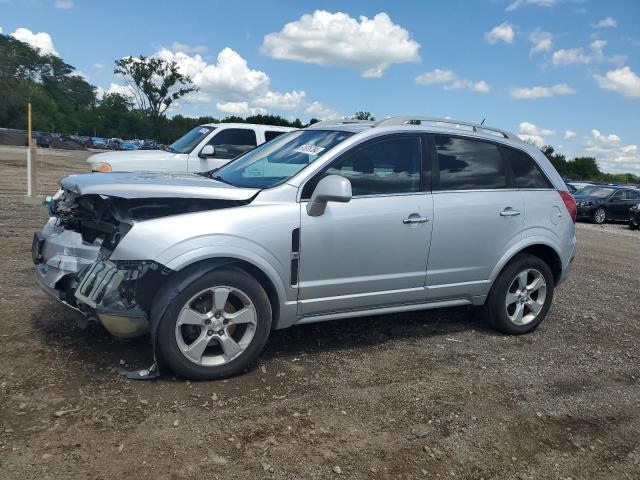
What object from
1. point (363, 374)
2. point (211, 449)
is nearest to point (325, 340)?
point (363, 374)

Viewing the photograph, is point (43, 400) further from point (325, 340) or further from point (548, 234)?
point (548, 234)

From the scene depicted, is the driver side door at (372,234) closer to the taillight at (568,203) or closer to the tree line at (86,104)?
the taillight at (568,203)

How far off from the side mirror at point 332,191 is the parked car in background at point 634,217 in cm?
1964

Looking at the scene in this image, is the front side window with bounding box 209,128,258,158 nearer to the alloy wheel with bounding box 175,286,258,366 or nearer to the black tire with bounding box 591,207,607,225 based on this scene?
the alloy wheel with bounding box 175,286,258,366

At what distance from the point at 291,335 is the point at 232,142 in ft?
18.6

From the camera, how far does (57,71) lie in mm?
102250

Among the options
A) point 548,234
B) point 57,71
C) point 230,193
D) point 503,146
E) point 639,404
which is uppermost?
point 57,71

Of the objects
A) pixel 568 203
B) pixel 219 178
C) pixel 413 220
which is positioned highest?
pixel 219 178

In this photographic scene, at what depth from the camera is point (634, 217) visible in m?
19.7

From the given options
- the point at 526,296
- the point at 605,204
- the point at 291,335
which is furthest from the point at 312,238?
the point at 605,204

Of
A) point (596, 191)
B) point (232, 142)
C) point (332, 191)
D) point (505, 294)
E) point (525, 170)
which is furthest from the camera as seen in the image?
point (596, 191)

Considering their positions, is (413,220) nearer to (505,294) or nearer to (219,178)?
(505,294)

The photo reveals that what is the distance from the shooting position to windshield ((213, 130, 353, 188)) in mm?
4137

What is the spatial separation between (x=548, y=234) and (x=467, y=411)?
2260 millimetres
